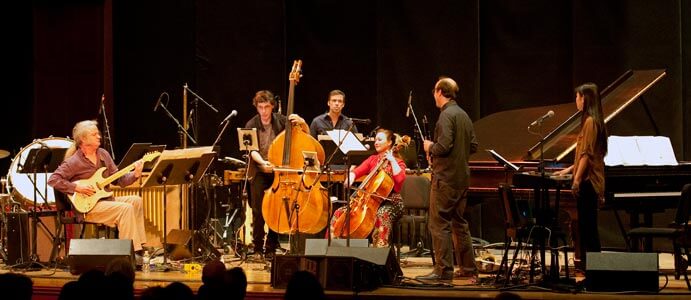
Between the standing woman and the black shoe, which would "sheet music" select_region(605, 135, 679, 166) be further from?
the black shoe

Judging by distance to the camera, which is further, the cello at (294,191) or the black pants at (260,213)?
the black pants at (260,213)

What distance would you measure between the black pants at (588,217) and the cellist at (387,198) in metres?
2.18

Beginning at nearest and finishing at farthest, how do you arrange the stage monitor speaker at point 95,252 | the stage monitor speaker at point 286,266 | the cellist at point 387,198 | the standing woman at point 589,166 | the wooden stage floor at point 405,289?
the wooden stage floor at point 405,289 → the stage monitor speaker at point 286,266 → the standing woman at point 589,166 → the stage monitor speaker at point 95,252 → the cellist at point 387,198

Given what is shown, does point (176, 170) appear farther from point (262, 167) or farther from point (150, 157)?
point (262, 167)

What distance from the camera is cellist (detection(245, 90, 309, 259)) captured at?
977 centimetres

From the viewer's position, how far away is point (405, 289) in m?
7.42

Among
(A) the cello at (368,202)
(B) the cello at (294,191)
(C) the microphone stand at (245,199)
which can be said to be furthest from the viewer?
(C) the microphone stand at (245,199)

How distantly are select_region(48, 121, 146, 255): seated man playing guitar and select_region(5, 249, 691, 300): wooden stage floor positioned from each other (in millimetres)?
551

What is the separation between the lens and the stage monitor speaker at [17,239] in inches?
365

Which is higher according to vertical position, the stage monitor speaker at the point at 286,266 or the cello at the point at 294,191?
the cello at the point at 294,191

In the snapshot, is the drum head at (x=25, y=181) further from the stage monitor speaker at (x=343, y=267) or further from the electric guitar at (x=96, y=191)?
the stage monitor speaker at (x=343, y=267)

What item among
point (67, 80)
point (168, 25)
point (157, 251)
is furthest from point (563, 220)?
point (67, 80)

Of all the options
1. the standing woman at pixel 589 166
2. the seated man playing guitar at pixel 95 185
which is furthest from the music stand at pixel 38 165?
the standing woman at pixel 589 166

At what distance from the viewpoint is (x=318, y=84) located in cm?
1232
